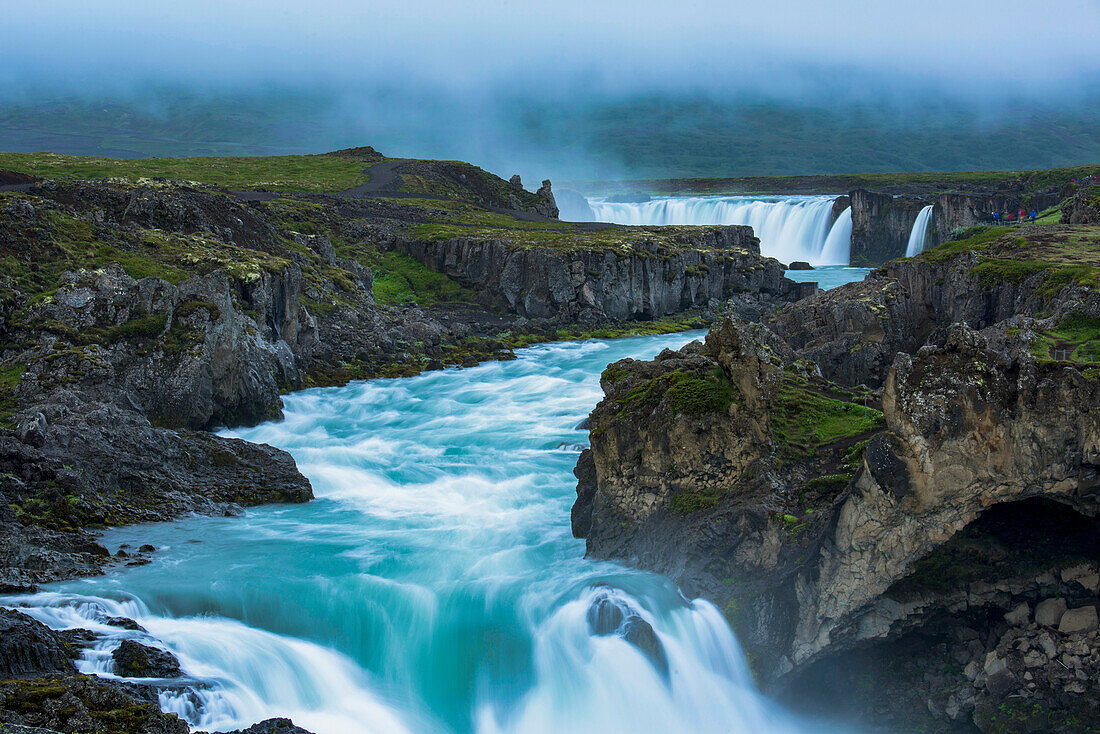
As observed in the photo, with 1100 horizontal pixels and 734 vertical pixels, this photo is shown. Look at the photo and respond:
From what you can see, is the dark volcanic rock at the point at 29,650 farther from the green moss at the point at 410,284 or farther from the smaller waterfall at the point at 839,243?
the smaller waterfall at the point at 839,243

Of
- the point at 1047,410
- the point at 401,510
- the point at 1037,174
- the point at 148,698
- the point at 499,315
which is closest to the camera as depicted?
the point at 148,698

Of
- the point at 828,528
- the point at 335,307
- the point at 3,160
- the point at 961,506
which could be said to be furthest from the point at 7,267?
the point at 3,160

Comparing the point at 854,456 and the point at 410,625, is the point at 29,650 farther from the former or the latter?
the point at 854,456

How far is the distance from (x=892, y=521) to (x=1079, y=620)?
→ 10.8 ft

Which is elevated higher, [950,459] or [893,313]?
[893,313]

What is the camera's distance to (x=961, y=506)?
13.9 m

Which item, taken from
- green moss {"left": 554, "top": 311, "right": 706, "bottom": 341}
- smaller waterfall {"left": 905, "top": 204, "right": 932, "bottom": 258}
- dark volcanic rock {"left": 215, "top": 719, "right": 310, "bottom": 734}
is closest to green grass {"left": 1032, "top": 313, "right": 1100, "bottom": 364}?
dark volcanic rock {"left": 215, "top": 719, "right": 310, "bottom": 734}

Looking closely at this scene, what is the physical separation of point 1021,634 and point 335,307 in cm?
4025

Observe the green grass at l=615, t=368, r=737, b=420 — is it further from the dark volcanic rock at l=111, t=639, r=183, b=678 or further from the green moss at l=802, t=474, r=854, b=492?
the dark volcanic rock at l=111, t=639, r=183, b=678

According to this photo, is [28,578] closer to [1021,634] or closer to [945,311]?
[1021,634]

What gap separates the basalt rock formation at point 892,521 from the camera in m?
13.5

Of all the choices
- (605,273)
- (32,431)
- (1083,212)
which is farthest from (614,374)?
(605,273)

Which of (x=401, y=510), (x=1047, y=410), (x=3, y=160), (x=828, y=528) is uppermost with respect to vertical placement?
(x=3, y=160)

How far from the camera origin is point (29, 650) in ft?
40.8
